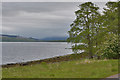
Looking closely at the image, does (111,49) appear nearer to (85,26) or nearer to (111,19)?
(85,26)

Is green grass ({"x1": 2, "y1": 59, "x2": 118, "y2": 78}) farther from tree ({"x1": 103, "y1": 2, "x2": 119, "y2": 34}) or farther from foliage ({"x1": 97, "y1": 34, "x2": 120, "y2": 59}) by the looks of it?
tree ({"x1": 103, "y1": 2, "x2": 119, "y2": 34})

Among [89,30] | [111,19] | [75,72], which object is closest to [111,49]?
[89,30]

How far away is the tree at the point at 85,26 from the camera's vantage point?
3050 cm

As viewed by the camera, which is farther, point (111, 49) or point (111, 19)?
point (111, 19)

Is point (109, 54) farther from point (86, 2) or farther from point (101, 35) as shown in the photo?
point (86, 2)

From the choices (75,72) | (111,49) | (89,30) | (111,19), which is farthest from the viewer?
(111,19)

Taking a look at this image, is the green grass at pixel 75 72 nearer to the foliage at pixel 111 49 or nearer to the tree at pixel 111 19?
the foliage at pixel 111 49

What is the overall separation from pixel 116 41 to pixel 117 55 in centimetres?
242

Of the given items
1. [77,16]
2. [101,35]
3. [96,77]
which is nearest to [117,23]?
[101,35]

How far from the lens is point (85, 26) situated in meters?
31.0

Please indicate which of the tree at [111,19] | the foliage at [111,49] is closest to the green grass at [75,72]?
the foliage at [111,49]

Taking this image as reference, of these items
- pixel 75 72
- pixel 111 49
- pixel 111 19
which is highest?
pixel 111 19

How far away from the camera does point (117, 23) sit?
37.2 meters

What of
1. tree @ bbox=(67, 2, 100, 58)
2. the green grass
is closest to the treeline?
tree @ bbox=(67, 2, 100, 58)
